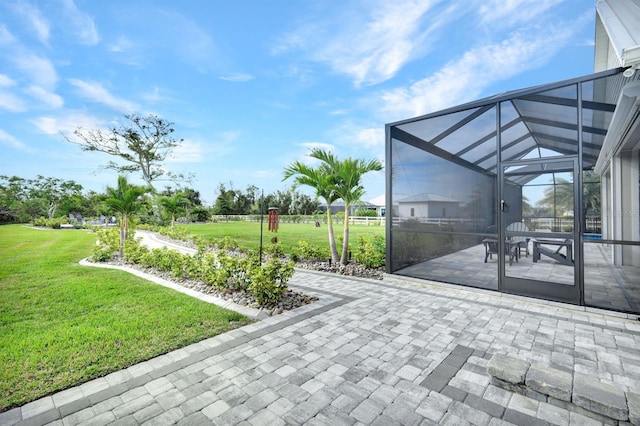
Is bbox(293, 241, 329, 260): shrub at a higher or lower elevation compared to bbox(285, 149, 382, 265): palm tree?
lower

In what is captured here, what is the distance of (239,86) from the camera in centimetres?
1052

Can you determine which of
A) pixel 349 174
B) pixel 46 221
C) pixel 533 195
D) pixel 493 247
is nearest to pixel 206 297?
pixel 349 174

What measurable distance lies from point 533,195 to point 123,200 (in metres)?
9.15

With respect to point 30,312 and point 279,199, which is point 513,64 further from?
point 279,199

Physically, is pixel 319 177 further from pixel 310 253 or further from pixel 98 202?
pixel 98 202

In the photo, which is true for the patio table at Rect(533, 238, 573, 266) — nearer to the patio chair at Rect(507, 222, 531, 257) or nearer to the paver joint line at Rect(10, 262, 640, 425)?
the patio chair at Rect(507, 222, 531, 257)

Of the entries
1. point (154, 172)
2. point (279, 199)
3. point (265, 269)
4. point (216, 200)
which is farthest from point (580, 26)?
point (216, 200)

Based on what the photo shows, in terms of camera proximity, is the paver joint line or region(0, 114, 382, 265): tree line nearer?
the paver joint line

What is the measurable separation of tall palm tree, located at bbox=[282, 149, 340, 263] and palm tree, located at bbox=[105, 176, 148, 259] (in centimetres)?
438

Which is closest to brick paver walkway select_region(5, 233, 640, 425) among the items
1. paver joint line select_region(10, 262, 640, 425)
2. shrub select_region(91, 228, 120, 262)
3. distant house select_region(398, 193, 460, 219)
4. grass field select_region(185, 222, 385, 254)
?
paver joint line select_region(10, 262, 640, 425)

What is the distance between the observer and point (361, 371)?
7.82 feet

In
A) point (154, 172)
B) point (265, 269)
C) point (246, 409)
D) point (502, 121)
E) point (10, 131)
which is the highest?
point (154, 172)

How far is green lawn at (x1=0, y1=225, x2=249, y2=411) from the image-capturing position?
7.64 feet

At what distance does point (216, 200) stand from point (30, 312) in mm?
29649
